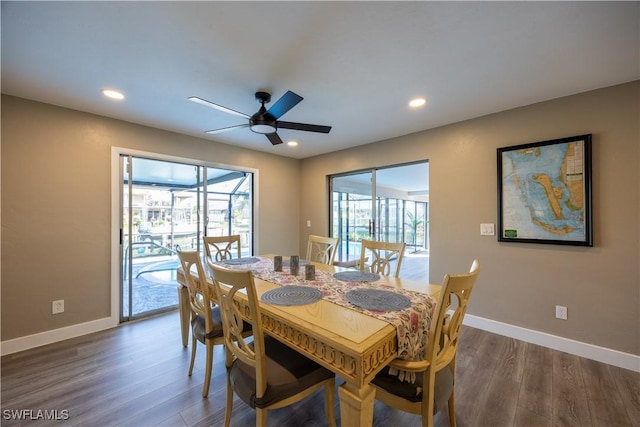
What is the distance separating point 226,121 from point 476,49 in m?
2.53

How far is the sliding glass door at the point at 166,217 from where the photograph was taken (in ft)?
10.2

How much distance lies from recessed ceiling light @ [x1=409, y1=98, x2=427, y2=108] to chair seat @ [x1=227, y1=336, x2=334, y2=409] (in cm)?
243

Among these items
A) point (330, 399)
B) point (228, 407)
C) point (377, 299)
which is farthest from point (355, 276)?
point (228, 407)

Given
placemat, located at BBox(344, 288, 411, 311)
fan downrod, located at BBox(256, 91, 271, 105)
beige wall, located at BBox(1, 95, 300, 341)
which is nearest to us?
placemat, located at BBox(344, 288, 411, 311)

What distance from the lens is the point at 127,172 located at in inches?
120

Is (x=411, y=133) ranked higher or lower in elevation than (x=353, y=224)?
higher

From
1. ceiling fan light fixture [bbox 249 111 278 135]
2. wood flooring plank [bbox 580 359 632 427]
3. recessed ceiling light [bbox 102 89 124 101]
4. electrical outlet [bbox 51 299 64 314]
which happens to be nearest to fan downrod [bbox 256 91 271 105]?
ceiling fan light fixture [bbox 249 111 278 135]

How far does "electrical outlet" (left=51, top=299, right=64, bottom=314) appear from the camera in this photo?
2.58m

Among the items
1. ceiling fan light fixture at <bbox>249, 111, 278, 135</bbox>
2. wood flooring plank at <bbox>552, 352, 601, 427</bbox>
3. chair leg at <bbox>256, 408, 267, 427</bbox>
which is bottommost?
wood flooring plank at <bbox>552, 352, 601, 427</bbox>

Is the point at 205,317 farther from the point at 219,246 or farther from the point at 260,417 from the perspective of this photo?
the point at 219,246

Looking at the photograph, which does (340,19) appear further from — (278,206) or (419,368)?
(278,206)

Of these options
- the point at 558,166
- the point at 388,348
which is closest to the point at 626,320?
the point at 558,166

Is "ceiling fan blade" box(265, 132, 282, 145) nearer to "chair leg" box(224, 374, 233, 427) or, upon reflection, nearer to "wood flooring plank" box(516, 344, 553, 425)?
"chair leg" box(224, 374, 233, 427)

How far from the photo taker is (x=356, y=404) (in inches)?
39.4
